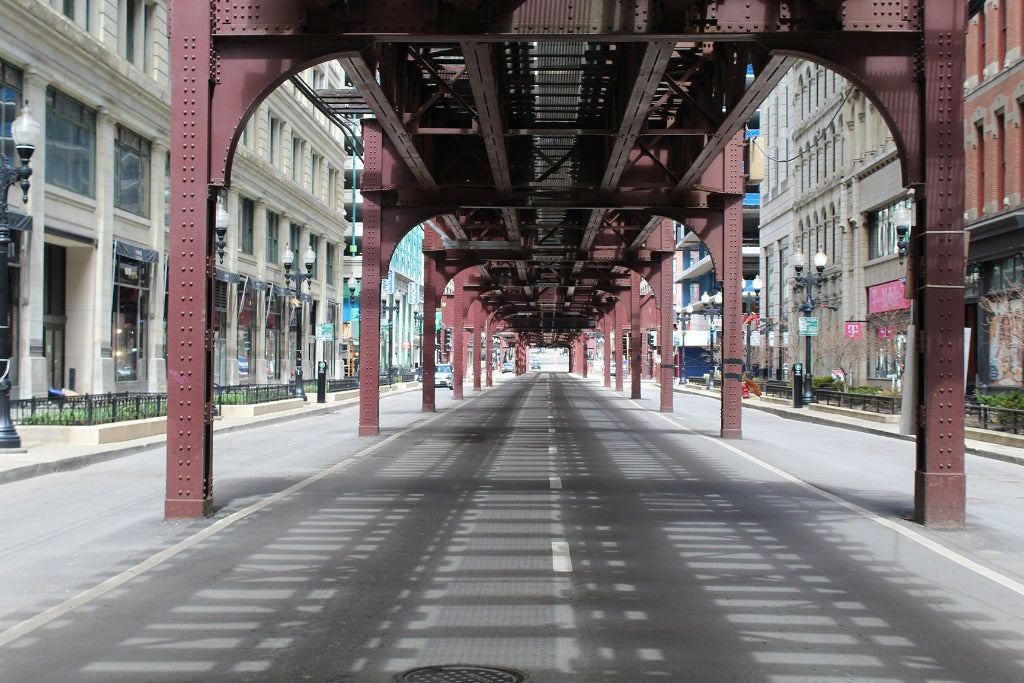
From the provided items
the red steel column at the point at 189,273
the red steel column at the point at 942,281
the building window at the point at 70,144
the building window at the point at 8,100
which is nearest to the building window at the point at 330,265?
the building window at the point at 70,144

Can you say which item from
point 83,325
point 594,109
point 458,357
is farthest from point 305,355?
point 594,109

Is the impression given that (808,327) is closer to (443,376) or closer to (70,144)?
(70,144)

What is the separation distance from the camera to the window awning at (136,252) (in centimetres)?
3974

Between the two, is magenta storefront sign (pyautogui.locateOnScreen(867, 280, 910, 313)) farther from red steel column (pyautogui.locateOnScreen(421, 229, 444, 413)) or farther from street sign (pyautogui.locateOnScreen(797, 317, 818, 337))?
red steel column (pyautogui.locateOnScreen(421, 229, 444, 413))

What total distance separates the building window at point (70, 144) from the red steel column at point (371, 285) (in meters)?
14.9

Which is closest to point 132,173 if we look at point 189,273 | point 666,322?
point 666,322

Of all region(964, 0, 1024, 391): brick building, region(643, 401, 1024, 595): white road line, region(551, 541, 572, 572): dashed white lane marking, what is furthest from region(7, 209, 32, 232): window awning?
region(964, 0, 1024, 391): brick building

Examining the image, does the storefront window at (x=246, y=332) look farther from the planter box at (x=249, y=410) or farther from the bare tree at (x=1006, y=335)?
the bare tree at (x=1006, y=335)

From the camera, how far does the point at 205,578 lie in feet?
29.3

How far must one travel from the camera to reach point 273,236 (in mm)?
61219

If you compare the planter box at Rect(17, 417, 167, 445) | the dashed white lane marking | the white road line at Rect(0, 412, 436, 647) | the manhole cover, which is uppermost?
the planter box at Rect(17, 417, 167, 445)

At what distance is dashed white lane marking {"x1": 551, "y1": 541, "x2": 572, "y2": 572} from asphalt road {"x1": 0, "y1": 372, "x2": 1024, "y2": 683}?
5cm

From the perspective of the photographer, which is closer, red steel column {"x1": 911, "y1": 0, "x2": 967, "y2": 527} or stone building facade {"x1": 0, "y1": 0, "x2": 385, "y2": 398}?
red steel column {"x1": 911, "y1": 0, "x2": 967, "y2": 527}

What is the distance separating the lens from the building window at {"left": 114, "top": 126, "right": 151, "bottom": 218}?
40281 mm
